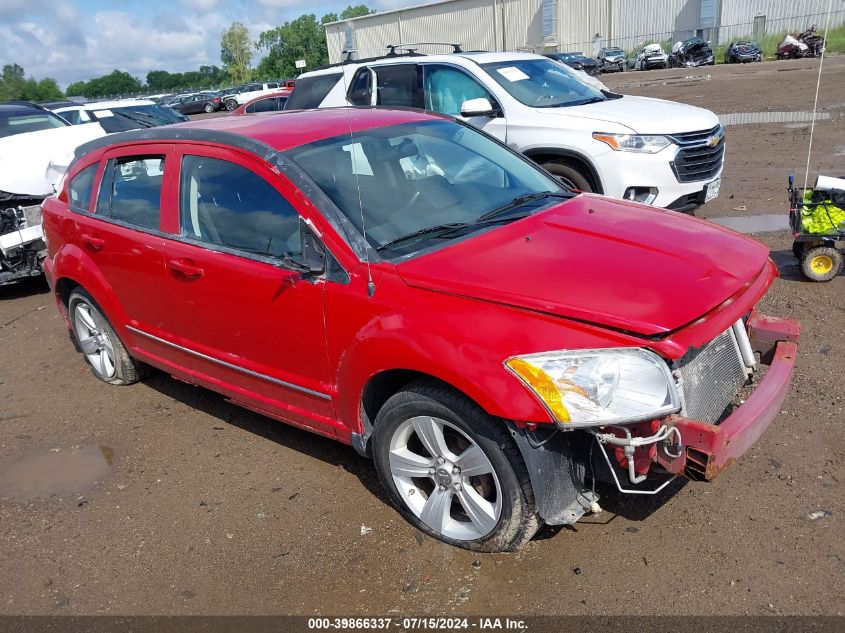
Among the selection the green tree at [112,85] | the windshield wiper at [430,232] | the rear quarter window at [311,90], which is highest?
the rear quarter window at [311,90]

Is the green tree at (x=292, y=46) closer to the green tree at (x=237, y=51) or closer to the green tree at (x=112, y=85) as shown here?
the green tree at (x=237, y=51)

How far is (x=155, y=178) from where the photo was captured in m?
4.18

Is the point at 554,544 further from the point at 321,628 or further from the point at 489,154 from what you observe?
the point at 489,154

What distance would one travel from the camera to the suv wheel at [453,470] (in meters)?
2.83

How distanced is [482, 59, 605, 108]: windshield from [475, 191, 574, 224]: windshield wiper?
3735 millimetres

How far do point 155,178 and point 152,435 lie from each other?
160 centimetres

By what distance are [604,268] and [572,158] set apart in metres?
4.41

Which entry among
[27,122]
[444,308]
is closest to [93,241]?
[444,308]

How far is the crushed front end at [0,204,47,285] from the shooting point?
728 cm

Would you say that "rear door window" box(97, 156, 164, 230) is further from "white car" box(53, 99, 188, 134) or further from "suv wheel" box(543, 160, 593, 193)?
"white car" box(53, 99, 188, 134)

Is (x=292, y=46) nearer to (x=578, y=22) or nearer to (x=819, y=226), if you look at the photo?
(x=578, y=22)

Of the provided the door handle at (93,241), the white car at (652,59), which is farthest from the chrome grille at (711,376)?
the white car at (652,59)

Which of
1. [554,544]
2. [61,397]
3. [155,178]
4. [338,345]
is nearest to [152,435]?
[61,397]

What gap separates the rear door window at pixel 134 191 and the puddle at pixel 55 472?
1432 millimetres
